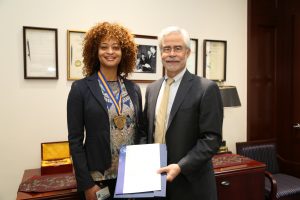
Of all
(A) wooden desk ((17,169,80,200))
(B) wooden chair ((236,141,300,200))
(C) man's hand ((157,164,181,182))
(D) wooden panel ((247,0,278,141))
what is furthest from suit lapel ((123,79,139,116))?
(D) wooden panel ((247,0,278,141))

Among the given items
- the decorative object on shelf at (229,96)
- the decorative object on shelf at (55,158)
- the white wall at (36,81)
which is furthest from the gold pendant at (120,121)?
the decorative object on shelf at (229,96)

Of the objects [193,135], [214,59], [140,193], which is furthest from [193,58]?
[140,193]

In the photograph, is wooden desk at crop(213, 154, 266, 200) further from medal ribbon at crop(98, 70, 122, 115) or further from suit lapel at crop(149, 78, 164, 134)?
medal ribbon at crop(98, 70, 122, 115)

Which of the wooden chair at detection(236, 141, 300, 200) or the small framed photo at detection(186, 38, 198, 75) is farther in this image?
the small framed photo at detection(186, 38, 198, 75)

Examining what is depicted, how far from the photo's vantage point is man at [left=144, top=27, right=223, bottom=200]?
1455mm

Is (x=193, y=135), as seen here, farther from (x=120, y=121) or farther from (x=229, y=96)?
(x=229, y=96)

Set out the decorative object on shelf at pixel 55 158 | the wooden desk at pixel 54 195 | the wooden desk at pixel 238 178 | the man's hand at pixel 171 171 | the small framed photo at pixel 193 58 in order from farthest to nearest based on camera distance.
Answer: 1. the small framed photo at pixel 193 58
2. the wooden desk at pixel 238 178
3. the decorative object on shelf at pixel 55 158
4. the wooden desk at pixel 54 195
5. the man's hand at pixel 171 171

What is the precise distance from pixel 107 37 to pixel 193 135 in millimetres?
709

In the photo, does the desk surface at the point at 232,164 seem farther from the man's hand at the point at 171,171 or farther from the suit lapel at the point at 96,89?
the suit lapel at the point at 96,89

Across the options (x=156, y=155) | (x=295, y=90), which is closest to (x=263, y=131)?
(x=295, y=90)

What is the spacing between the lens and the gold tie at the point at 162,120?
5.05ft

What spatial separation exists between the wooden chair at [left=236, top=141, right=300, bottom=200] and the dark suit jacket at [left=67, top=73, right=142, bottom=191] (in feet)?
5.51

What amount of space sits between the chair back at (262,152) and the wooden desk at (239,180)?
0.33 metres

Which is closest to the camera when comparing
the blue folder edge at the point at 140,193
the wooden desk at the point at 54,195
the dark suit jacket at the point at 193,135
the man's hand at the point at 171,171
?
the blue folder edge at the point at 140,193
